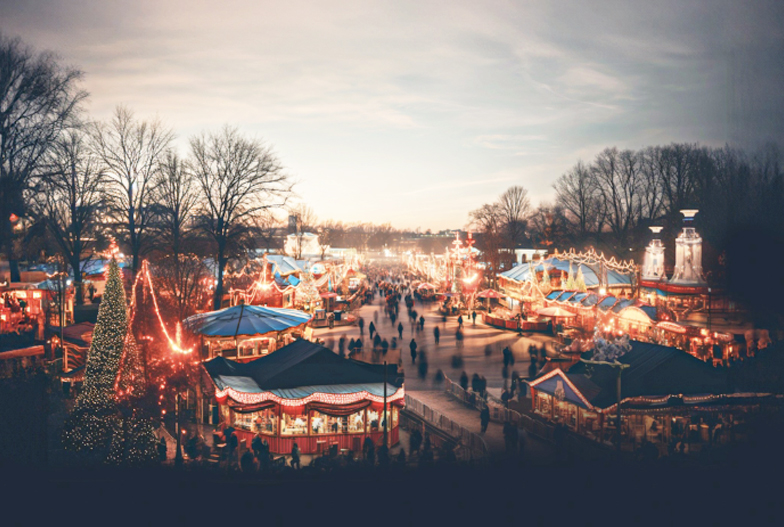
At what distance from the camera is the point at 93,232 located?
28672 mm

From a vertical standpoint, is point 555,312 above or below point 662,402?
above

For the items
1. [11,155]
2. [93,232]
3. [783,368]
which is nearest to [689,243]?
[783,368]

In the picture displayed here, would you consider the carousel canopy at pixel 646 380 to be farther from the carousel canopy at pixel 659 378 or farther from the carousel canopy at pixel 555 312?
the carousel canopy at pixel 555 312

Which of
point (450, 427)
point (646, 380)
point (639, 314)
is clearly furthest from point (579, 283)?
point (450, 427)

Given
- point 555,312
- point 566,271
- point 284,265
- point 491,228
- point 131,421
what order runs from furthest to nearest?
1. point 491,228
2. point 284,265
3. point 566,271
4. point 555,312
5. point 131,421

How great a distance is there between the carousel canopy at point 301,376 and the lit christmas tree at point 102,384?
253 cm

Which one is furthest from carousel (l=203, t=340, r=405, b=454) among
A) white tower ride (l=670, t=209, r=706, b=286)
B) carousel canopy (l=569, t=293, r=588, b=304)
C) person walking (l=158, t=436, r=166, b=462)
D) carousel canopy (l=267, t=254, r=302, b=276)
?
carousel canopy (l=267, t=254, r=302, b=276)

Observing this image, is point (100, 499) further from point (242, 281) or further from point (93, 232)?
point (242, 281)

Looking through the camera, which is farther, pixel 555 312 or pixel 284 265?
pixel 284 265

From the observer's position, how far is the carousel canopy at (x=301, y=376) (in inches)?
503

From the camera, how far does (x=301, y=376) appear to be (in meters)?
13.3

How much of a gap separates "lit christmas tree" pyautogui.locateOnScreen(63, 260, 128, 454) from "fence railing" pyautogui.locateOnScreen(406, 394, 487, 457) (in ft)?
Result: 24.7

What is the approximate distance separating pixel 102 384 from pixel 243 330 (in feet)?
24.5

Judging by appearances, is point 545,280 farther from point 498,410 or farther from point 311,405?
point 311,405
